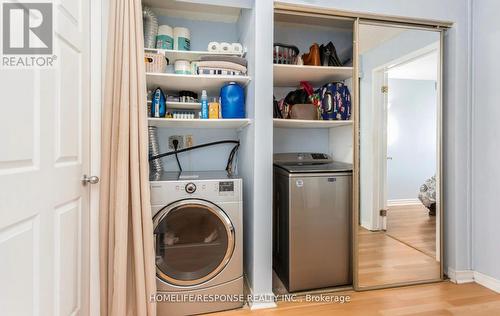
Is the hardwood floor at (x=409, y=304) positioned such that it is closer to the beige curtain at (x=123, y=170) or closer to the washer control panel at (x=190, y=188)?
the beige curtain at (x=123, y=170)

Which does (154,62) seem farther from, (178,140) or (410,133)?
(410,133)

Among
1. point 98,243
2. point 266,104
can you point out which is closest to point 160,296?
point 98,243

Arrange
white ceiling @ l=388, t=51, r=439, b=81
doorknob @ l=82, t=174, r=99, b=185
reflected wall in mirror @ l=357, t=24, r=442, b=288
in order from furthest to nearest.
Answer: white ceiling @ l=388, t=51, r=439, b=81
reflected wall in mirror @ l=357, t=24, r=442, b=288
doorknob @ l=82, t=174, r=99, b=185

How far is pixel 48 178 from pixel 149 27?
136 centimetres

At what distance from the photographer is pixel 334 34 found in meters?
2.55

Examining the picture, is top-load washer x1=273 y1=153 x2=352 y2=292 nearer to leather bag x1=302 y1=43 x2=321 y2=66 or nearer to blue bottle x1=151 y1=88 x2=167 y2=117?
leather bag x1=302 y1=43 x2=321 y2=66

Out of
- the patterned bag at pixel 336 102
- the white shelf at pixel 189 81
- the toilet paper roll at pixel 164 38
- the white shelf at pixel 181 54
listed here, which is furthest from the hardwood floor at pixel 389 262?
the toilet paper roll at pixel 164 38

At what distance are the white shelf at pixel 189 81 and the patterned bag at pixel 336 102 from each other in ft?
2.33

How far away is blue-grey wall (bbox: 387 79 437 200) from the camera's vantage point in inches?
88.8

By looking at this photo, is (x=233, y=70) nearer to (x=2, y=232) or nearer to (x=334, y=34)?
(x=334, y=34)

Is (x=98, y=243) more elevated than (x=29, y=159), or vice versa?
(x=29, y=159)

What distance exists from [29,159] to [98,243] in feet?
2.38

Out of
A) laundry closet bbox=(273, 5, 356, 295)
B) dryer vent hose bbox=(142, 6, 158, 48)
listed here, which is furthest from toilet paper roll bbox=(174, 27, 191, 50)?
laundry closet bbox=(273, 5, 356, 295)

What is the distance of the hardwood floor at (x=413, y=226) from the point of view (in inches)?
90.2
